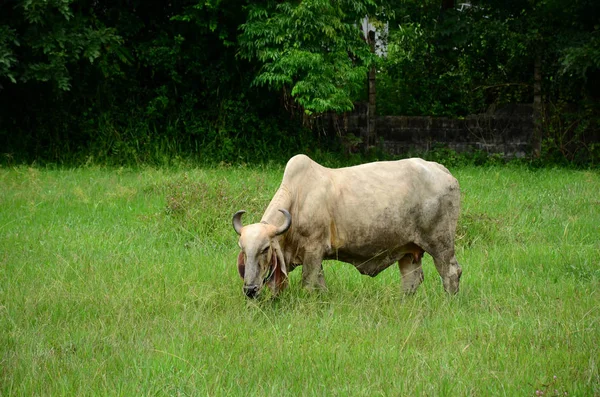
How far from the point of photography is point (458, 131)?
1716 cm

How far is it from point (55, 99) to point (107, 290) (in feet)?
33.2

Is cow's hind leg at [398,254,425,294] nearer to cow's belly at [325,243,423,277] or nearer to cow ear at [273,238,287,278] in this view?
cow's belly at [325,243,423,277]

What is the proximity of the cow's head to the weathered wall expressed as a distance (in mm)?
11024

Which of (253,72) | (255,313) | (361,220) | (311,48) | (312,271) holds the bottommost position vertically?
(255,313)

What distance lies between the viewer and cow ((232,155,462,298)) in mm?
6742

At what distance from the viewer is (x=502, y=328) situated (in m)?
6.18

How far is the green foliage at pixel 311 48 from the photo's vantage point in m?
14.6

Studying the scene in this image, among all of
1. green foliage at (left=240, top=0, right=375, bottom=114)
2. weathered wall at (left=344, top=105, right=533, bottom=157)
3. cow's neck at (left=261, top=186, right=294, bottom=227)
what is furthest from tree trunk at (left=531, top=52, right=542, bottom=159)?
cow's neck at (left=261, top=186, right=294, bottom=227)

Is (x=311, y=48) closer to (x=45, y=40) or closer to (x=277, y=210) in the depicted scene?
(x=45, y=40)

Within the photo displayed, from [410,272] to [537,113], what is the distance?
10.6 meters

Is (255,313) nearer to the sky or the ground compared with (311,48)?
nearer to the ground

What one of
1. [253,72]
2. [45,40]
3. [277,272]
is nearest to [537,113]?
[253,72]

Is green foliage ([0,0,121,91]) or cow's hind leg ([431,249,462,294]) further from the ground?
green foliage ([0,0,121,91])

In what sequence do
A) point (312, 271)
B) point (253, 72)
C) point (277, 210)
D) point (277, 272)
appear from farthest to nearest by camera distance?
point (253, 72)
point (312, 271)
point (277, 210)
point (277, 272)
